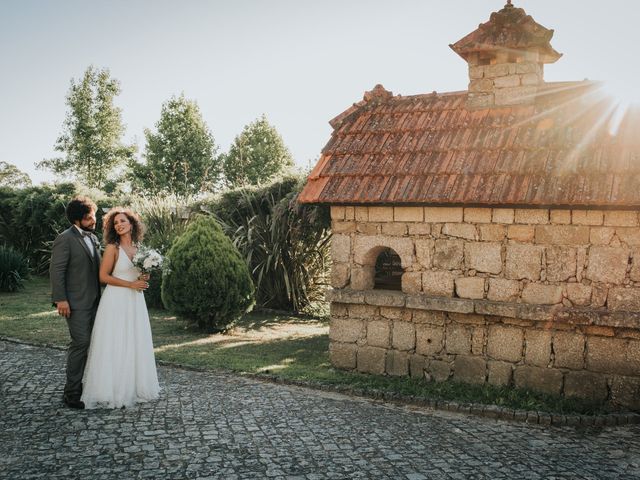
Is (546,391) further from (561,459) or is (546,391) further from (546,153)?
(546,153)

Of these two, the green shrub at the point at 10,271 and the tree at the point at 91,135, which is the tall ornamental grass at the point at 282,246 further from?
the tree at the point at 91,135

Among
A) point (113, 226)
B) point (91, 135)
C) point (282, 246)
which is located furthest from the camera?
point (91, 135)

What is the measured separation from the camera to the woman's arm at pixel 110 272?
22.1 ft

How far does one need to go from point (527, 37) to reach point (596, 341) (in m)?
3.84

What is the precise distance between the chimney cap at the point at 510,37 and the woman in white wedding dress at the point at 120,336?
4.76 meters

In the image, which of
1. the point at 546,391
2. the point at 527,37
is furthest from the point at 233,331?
the point at 527,37

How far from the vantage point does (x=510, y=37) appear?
793 cm

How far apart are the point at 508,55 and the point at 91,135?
3259 centimetres

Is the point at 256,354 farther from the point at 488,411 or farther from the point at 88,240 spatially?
the point at 488,411

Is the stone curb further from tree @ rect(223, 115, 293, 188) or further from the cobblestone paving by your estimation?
tree @ rect(223, 115, 293, 188)

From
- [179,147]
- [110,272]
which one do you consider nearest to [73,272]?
[110,272]

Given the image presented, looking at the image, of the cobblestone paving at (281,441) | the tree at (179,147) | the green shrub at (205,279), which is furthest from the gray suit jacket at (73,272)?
the tree at (179,147)

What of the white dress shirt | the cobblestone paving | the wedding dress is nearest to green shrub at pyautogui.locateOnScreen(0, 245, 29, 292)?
the cobblestone paving

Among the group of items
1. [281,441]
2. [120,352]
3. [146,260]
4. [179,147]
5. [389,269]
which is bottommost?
[281,441]
